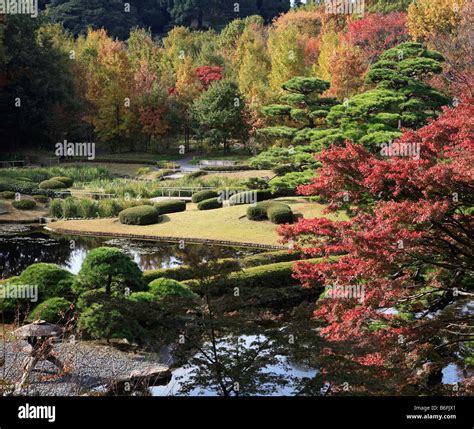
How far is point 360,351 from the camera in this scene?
706 cm

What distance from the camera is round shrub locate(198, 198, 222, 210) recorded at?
25969mm

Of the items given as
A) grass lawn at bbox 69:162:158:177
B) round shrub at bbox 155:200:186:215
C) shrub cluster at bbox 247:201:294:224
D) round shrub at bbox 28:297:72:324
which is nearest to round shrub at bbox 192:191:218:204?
round shrub at bbox 155:200:186:215

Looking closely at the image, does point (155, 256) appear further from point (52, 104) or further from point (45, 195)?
point (52, 104)

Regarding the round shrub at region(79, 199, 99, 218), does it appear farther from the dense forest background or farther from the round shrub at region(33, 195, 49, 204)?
the dense forest background

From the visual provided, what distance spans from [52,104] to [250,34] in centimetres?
2269

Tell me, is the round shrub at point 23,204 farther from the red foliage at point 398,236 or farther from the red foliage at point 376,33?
the red foliage at point 376,33

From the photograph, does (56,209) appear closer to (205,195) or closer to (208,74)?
(205,195)

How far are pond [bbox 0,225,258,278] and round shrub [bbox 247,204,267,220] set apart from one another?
2513mm

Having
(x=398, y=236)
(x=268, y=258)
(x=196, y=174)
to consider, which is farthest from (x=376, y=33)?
(x=398, y=236)

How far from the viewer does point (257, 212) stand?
23250 millimetres

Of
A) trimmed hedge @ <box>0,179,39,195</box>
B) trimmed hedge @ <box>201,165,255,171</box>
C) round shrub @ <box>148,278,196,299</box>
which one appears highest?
trimmed hedge @ <box>201,165,255,171</box>

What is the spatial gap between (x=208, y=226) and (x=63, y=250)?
4927 mm

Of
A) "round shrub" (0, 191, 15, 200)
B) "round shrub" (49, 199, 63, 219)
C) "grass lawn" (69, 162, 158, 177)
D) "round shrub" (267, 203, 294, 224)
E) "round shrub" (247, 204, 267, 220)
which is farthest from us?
"grass lawn" (69, 162, 158, 177)
